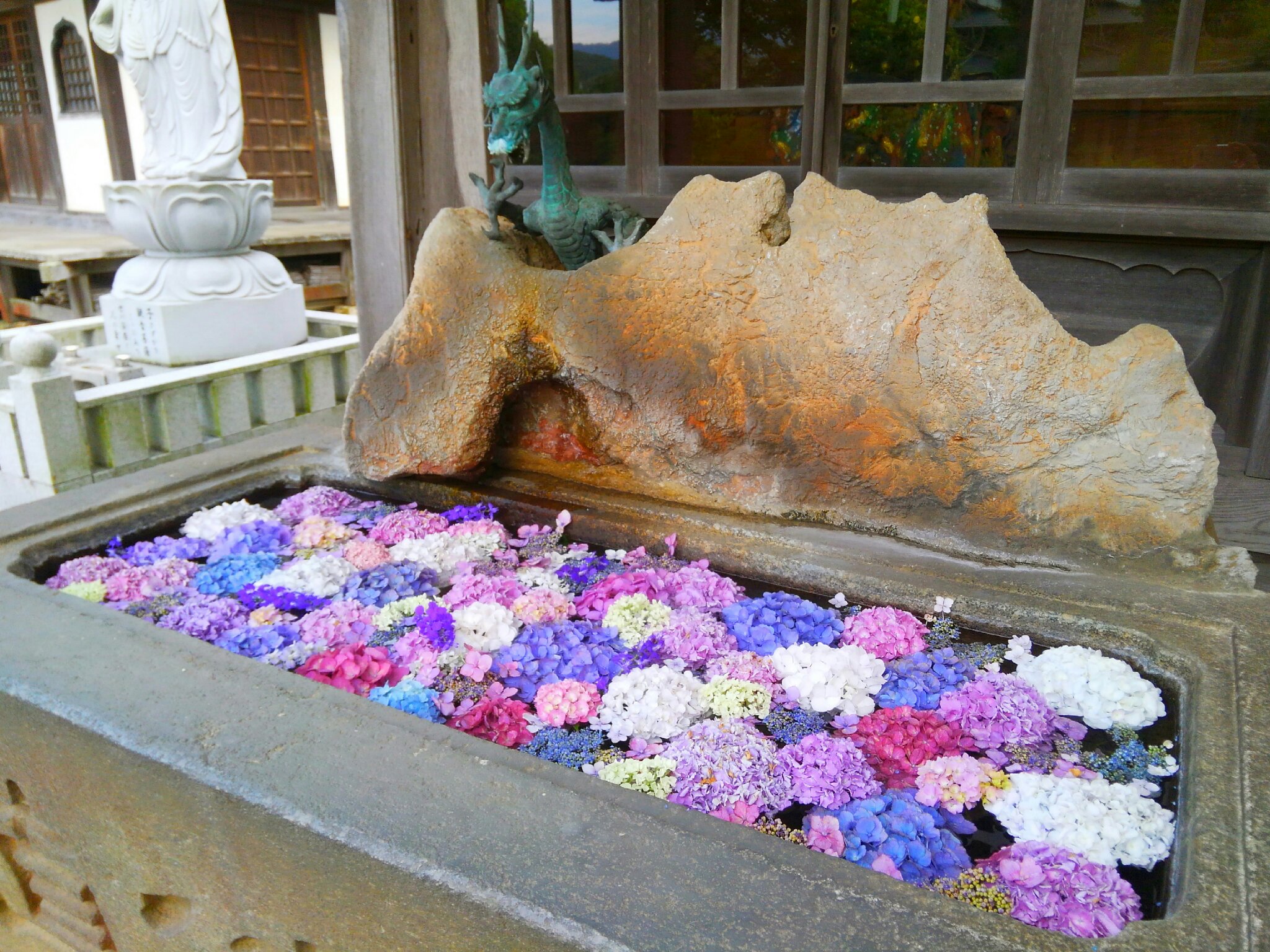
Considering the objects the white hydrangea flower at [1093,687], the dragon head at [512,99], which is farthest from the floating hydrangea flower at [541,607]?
the dragon head at [512,99]

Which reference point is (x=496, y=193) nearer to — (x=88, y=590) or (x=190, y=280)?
(x=88, y=590)

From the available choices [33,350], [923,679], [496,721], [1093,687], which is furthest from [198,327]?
[1093,687]

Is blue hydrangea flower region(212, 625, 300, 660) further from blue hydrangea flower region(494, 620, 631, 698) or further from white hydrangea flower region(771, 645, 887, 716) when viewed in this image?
white hydrangea flower region(771, 645, 887, 716)

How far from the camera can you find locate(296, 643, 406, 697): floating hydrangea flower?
2.22 metres

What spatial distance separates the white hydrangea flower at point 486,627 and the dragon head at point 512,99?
1440 millimetres

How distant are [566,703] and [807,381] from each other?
1222 millimetres

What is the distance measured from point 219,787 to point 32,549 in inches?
61.4

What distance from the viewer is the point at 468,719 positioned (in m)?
2.08

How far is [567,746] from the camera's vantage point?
201cm

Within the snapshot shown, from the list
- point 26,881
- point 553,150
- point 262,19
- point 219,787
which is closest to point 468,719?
point 219,787

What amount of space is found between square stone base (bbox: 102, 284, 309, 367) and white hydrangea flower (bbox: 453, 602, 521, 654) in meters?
4.69

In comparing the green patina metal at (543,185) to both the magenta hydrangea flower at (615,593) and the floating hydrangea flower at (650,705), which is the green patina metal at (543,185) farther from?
the floating hydrangea flower at (650,705)

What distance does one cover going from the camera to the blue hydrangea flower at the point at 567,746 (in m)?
1.96

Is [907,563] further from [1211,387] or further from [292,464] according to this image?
[292,464]
